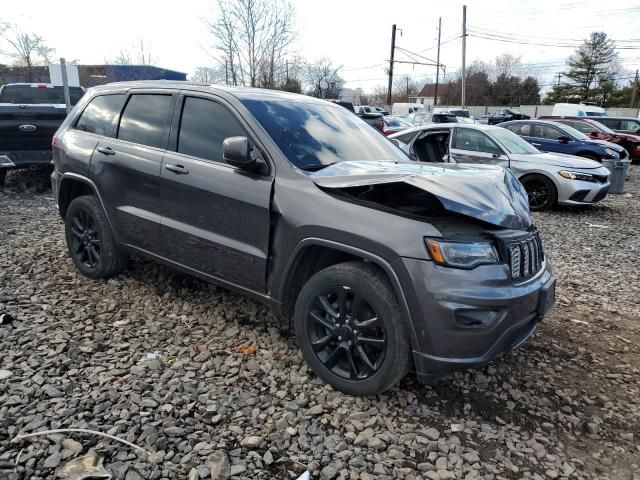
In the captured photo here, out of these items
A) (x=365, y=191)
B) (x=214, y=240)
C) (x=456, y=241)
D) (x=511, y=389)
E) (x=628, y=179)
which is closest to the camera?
(x=456, y=241)

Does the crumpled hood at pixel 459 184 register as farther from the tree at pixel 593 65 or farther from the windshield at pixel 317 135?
the tree at pixel 593 65

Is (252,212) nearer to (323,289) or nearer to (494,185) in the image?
(323,289)

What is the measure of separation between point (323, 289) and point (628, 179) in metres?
14.3

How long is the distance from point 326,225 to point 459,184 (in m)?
0.77

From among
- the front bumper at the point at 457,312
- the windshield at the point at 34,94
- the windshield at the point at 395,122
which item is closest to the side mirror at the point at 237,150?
the front bumper at the point at 457,312

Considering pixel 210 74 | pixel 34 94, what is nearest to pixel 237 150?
pixel 34 94

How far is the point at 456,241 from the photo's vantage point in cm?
247

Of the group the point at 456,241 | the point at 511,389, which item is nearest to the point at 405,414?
the point at 511,389

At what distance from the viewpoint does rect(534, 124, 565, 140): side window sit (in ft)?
38.2

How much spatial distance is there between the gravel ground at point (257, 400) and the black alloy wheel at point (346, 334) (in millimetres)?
202

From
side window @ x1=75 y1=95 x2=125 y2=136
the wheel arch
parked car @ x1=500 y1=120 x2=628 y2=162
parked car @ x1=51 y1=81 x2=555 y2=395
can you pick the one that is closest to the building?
parked car @ x1=500 y1=120 x2=628 y2=162

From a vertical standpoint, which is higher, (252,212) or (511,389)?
(252,212)

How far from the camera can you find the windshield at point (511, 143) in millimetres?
9016

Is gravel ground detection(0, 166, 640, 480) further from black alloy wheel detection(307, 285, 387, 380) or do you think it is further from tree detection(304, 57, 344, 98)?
tree detection(304, 57, 344, 98)
